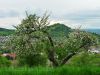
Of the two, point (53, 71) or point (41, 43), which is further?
point (41, 43)

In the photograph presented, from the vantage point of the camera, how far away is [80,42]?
2000cm

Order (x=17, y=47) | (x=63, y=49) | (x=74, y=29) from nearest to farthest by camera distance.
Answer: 1. (x=17, y=47)
2. (x=63, y=49)
3. (x=74, y=29)

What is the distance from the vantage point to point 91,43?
20328mm

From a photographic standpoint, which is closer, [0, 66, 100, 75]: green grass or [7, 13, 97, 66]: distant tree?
[0, 66, 100, 75]: green grass

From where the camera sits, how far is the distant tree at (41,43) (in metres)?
18.4

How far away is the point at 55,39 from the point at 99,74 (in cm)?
922

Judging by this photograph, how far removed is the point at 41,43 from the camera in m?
18.4

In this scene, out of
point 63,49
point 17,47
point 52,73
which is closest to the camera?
point 52,73

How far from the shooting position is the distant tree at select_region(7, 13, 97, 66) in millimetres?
18406

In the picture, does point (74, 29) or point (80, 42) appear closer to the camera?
point (80, 42)

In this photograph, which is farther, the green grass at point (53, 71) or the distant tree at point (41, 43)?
the distant tree at point (41, 43)

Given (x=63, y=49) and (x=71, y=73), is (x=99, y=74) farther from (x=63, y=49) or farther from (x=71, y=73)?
(x=63, y=49)

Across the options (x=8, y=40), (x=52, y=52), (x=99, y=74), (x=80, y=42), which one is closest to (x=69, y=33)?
(x=80, y=42)

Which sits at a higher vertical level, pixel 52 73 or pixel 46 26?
pixel 46 26
